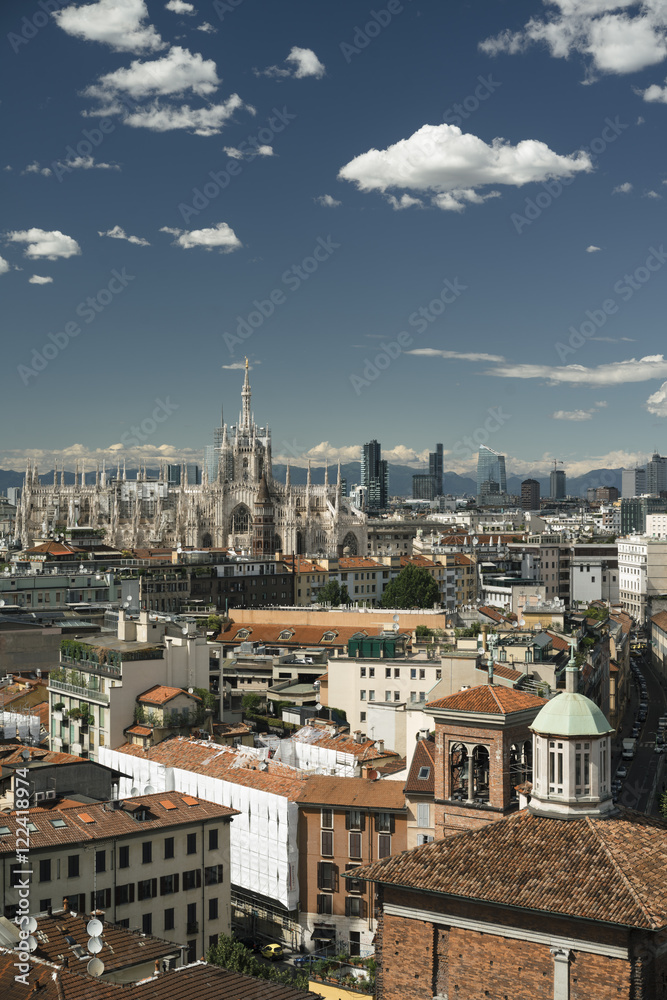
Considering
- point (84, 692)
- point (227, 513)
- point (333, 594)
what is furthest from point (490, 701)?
point (227, 513)

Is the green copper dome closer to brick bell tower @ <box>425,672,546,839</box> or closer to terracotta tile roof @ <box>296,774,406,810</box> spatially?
brick bell tower @ <box>425,672,546,839</box>

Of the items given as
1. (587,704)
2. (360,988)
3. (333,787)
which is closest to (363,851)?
(333,787)

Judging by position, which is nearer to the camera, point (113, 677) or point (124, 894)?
point (124, 894)

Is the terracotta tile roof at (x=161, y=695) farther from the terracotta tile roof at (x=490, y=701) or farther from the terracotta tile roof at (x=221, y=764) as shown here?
the terracotta tile roof at (x=490, y=701)

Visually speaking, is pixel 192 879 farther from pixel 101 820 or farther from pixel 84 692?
pixel 84 692

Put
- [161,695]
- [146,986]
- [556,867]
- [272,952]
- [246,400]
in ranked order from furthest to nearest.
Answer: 1. [246,400]
2. [161,695]
3. [272,952]
4. [146,986]
5. [556,867]

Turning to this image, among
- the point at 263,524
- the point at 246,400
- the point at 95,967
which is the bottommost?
the point at 95,967

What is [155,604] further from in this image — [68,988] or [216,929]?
[68,988]
